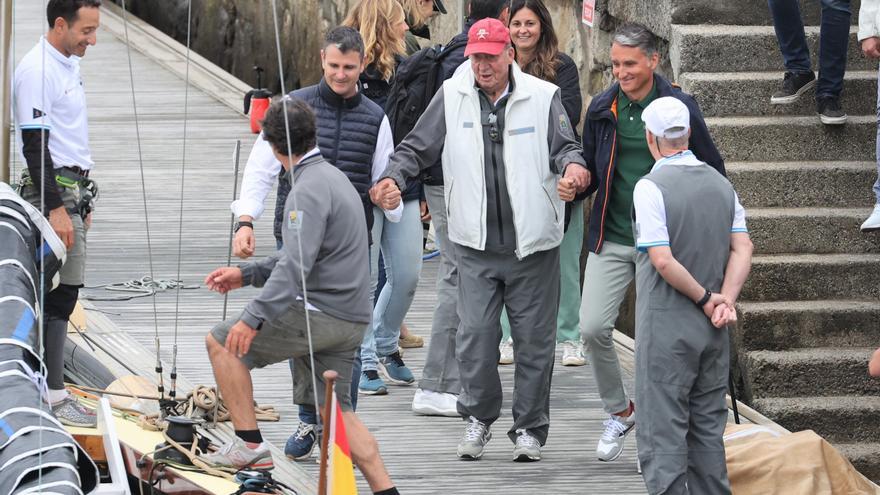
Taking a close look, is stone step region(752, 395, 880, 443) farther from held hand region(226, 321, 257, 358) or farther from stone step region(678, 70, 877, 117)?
held hand region(226, 321, 257, 358)

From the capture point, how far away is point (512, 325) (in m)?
6.39

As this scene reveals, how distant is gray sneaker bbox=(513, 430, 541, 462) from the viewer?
252 inches

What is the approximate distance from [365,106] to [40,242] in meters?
1.39

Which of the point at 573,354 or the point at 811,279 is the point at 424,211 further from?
the point at 811,279

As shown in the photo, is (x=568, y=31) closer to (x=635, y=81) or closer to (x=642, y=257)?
(x=635, y=81)

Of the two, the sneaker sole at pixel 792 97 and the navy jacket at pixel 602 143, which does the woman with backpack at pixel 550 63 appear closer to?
the navy jacket at pixel 602 143

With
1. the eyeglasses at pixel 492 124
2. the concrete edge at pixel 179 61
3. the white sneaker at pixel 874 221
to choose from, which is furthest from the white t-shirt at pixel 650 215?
the concrete edge at pixel 179 61

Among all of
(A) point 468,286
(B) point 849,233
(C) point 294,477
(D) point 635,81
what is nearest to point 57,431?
(C) point 294,477

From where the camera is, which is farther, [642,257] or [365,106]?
[365,106]

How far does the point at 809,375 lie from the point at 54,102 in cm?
372

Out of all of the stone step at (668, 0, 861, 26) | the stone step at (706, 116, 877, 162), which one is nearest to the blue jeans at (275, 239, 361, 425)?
the stone step at (706, 116, 877, 162)

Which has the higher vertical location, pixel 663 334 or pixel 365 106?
pixel 365 106

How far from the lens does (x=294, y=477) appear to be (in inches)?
239

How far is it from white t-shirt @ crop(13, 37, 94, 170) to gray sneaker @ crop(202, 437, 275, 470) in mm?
1429
